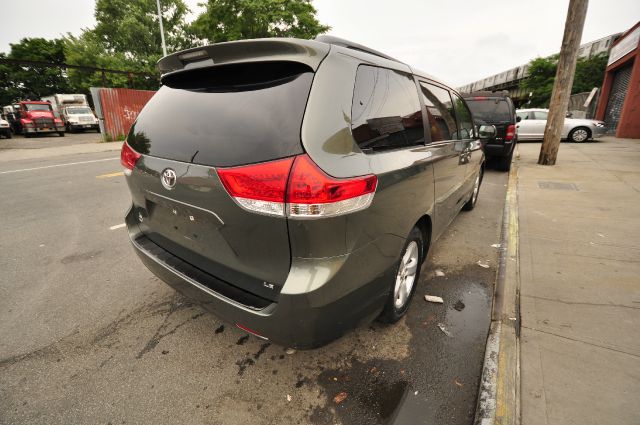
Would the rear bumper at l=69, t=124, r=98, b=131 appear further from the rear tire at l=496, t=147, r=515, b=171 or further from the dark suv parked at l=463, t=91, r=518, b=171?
the rear tire at l=496, t=147, r=515, b=171

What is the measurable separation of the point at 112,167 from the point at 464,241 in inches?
380

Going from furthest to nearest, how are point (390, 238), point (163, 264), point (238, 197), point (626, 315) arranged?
1. point (626, 315)
2. point (163, 264)
3. point (390, 238)
4. point (238, 197)

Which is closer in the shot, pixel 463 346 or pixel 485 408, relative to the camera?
pixel 485 408

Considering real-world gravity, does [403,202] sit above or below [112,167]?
above

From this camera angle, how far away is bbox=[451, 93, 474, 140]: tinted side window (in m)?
3.66

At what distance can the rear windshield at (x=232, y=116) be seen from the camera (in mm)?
1535

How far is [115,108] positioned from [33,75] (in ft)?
108

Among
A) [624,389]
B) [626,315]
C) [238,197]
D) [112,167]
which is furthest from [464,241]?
[112,167]

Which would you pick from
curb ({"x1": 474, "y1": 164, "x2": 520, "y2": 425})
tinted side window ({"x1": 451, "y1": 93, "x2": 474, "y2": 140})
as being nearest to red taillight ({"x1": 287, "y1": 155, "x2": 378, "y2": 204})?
curb ({"x1": 474, "y1": 164, "x2": 520, "y2": 425})

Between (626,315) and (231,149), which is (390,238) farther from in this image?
(626,315)

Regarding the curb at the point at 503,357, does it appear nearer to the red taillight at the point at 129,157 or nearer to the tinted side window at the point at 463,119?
the tinted side window at the point at 463,119

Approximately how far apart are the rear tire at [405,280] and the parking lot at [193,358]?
0.51ft

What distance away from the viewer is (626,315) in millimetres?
2502

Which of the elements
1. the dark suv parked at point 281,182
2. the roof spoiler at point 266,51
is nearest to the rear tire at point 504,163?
the dark suv parked at point 281,182
